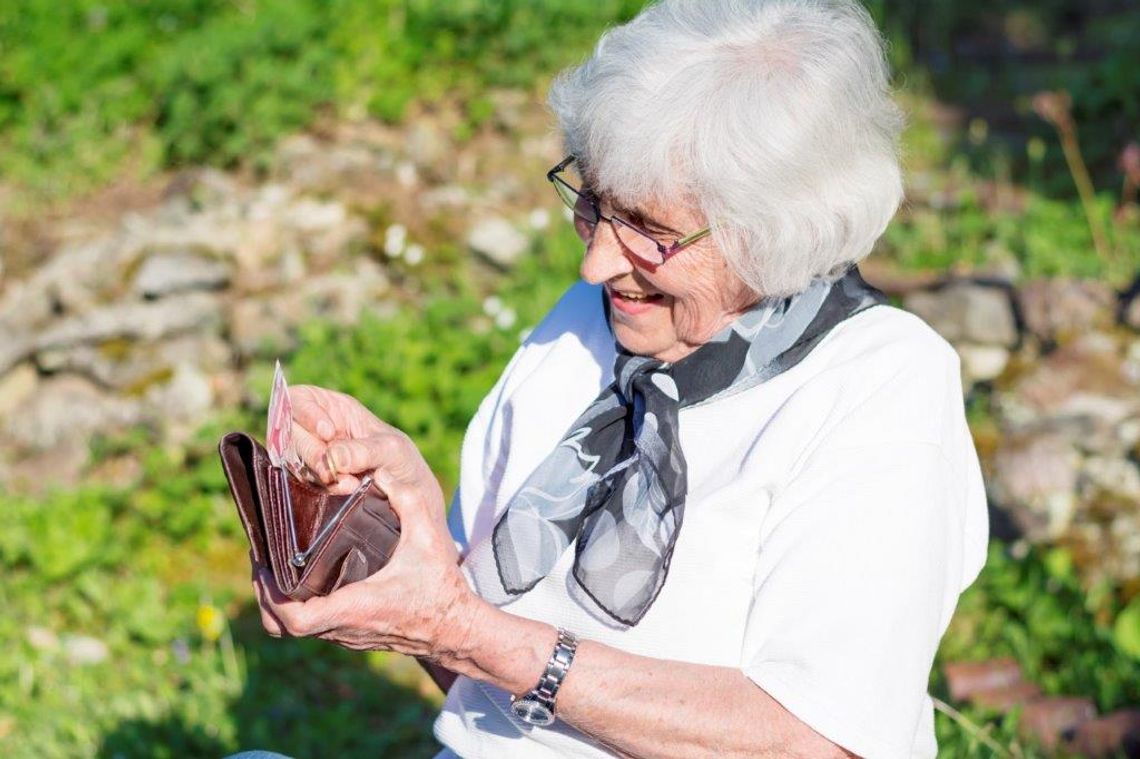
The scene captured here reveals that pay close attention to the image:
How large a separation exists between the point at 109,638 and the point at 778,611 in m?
2.78

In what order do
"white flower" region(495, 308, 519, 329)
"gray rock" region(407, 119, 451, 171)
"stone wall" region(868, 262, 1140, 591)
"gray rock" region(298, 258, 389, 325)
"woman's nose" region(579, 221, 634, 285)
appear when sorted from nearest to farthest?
"woman's nose" region(579, 221, 634, 285) < "stone wall" region(868, 262, 1140, 591) < "white flower" region(495, 308, 519, 329) < "gray rock" region(298, 258, 389, 325) < "gray rock" region(407, 119, 451, 171)

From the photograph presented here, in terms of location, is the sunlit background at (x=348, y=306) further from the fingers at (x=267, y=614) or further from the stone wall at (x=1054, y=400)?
the fingers at (x=267, y=614)

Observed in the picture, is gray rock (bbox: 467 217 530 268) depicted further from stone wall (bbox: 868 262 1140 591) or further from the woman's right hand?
the woman's right hand

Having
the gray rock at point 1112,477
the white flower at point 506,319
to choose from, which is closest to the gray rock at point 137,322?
the white flower at point 506,319

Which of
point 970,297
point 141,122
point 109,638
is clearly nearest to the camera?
point 109,638

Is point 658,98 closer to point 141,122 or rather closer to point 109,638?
point 109,638

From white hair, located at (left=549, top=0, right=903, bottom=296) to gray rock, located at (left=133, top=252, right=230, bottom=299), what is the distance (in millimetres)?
3666

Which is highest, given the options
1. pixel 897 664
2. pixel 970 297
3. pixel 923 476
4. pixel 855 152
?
pixel 855 152

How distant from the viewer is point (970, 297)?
16.3 ft

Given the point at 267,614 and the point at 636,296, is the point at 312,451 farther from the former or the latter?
the point at 636,296

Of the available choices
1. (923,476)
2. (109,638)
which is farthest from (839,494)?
(109,638)

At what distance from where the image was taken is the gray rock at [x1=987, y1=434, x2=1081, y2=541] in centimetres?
407

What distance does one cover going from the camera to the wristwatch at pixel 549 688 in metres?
1.80

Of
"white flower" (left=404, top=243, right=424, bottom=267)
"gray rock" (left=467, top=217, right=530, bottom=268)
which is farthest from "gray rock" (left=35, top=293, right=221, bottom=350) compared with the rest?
"gray rock" (left=467, top=217, right=530, bottom=268)
